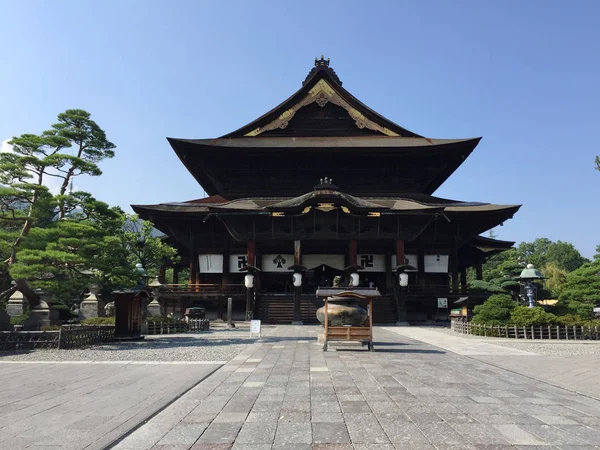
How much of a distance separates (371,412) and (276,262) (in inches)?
939

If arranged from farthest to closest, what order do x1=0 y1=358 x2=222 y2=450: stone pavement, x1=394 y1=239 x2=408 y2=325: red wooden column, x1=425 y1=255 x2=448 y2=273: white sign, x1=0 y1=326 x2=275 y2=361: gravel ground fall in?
x1=425 y1=255 x2=448 y2=273: white sign → x1=394 y1=239 x2=408 y2=325: red wooden column → x1=0 y1=326 x2=275 y2=361: gravel ground → x1=0 y1=358 x2=222 y2=450: stone pavement

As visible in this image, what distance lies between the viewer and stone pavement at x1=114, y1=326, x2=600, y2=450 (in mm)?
4680

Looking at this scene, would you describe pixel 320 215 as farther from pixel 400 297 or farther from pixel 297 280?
pixel 400 297

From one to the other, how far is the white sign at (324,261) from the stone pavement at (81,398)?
64.3 ft

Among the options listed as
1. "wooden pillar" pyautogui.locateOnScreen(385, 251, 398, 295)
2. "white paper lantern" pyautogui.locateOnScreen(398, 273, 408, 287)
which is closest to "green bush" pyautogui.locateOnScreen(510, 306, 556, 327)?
"white paper lantern" pyautogui.locateOnScreen(398, 273, 408, 287)

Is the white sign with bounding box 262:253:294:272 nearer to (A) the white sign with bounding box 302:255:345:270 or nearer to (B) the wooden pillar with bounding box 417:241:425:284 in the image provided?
(A) the white sign with bounding box 302:255:345:270

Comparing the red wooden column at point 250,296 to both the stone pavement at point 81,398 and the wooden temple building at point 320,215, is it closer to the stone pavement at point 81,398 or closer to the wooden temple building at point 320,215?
the wooden temple building at point 320,215

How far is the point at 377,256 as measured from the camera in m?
29.6

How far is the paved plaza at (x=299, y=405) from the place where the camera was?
4.74 metres

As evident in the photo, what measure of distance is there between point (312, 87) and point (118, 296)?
79.4 ft

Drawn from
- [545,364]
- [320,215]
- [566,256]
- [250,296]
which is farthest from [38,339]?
[566,256]

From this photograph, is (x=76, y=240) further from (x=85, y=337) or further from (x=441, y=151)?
(x=441, y=151)

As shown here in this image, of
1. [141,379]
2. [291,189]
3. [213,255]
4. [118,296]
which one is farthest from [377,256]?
[141,379]

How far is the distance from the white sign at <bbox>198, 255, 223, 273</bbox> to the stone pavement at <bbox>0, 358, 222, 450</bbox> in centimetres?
1943
